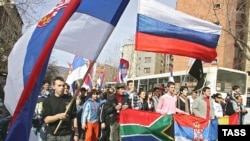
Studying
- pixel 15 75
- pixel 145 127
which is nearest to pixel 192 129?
pixel 145 127

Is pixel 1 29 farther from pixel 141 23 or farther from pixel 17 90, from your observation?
pixel 17 90

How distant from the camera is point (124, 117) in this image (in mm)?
9883

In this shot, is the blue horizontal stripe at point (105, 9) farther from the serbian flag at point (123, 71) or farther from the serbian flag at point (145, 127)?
the serbian flag at point (123, 71)

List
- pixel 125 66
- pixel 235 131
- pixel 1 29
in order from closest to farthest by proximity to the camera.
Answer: pixel 235 131 → pixel 125 66 → pixel 1 29

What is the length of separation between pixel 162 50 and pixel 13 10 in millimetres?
19403

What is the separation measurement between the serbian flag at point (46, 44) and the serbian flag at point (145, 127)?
4104mm

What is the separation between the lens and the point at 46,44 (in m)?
4.93

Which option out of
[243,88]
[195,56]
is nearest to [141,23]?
[195,56]

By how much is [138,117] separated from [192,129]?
1.21 metres

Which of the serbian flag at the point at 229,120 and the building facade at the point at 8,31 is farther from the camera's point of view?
the building facade at the point at 8,31

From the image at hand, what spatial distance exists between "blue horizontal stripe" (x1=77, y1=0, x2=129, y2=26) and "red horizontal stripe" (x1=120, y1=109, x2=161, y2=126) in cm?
410

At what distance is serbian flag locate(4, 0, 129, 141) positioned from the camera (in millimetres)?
4746

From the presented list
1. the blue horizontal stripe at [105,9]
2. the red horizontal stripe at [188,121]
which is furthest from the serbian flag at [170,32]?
the blue horizontal stripe at [105,9]

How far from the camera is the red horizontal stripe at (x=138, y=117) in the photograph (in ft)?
32.0
